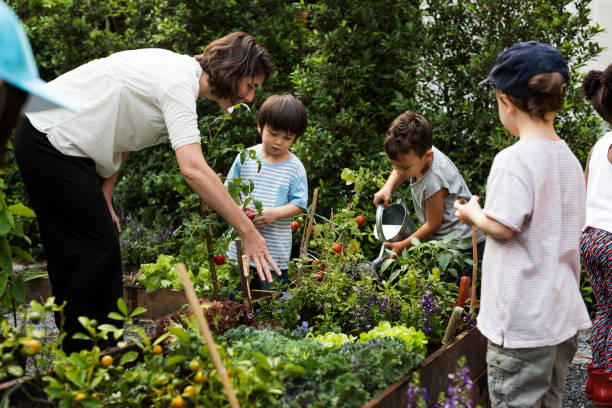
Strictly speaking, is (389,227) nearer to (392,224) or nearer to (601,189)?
(392,224)

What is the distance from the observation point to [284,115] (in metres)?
3.11

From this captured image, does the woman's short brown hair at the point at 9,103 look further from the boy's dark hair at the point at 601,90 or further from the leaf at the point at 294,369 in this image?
the boy's dark hair at the point at 601,90

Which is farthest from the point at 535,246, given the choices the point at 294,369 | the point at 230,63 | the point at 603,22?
the point at 603,22

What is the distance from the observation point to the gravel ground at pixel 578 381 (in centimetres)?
282

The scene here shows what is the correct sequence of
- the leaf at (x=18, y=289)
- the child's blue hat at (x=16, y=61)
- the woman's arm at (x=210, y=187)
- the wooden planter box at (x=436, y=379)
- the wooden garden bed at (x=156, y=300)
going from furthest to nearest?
the wooden garden bed at (x=156, y=300) → the leaf at (x=18, y=289) → the woman's arm at (x=210, y=187) → the wooden planter box at (x=436, y=379) → the child's blue hat at (x=16, y=61)

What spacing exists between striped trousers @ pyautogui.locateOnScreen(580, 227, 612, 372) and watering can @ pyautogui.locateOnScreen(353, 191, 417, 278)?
0.92 meters

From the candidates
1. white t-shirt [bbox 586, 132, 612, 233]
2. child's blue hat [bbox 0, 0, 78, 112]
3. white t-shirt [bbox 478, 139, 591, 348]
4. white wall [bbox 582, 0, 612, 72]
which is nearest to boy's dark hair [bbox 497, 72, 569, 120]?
white t-shirt [bbox 478, 139, 591, 348]

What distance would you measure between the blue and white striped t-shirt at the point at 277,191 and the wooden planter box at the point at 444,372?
1.25 meters

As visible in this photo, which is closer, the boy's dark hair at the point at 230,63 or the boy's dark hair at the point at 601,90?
the boy's dark hair at the point at 230,63

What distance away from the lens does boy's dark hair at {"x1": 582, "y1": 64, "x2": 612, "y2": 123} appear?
2.71 meters

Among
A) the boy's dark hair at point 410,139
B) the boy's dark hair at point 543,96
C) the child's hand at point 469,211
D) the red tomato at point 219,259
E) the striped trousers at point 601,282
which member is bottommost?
the striped trousers at point 601,282

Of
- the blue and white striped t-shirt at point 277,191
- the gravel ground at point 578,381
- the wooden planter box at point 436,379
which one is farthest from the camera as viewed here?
the blue and white striped t-shirt at point 277,191

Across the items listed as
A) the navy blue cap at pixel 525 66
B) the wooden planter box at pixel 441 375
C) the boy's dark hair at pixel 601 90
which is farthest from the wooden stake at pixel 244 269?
the boy's dark hair at pixel 601 90

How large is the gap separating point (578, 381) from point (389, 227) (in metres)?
1.36
